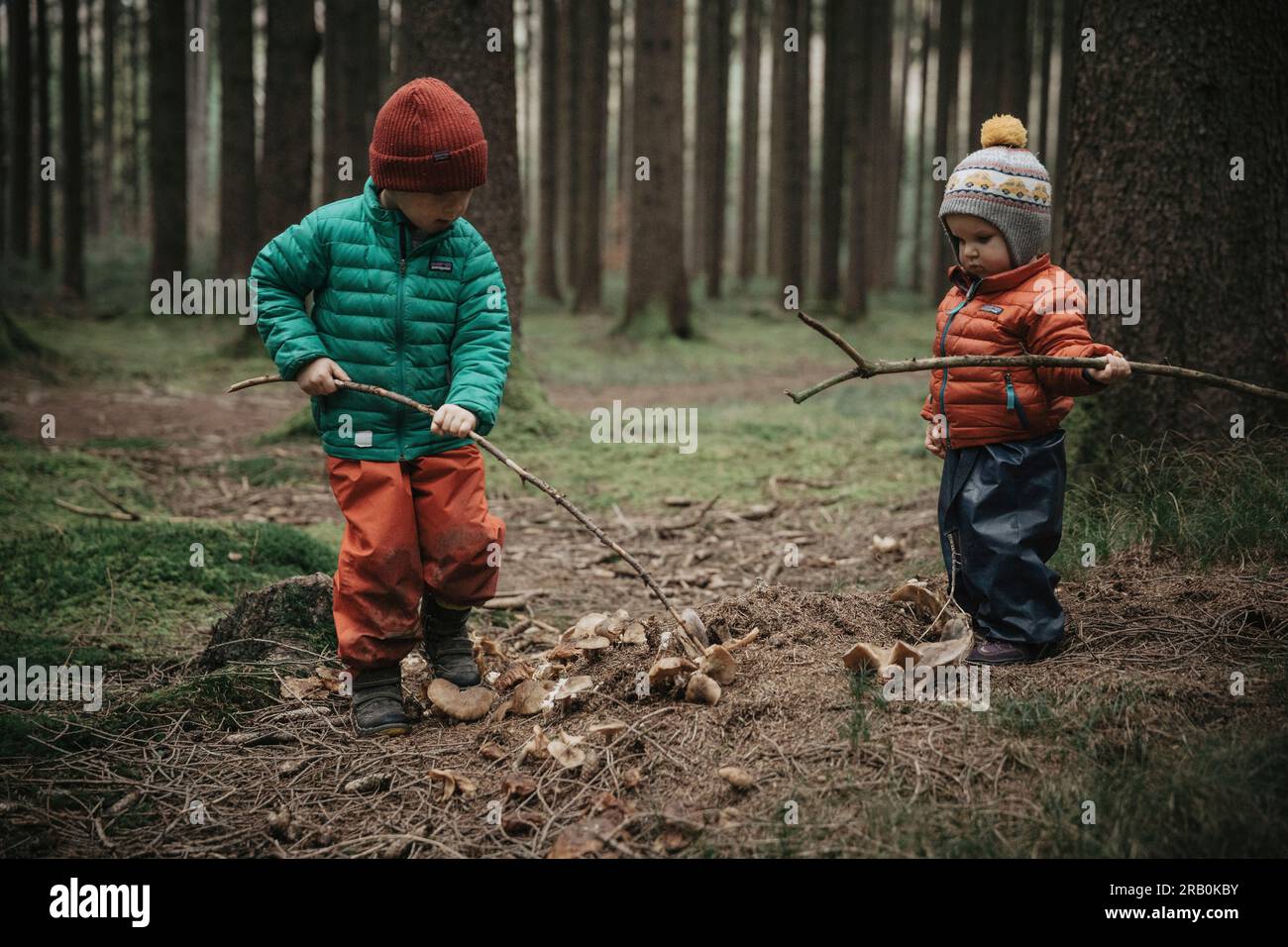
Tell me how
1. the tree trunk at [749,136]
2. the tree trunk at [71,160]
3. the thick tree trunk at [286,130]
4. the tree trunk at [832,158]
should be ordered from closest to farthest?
the thick tree trunk at [286,130] → the tree trunk at [832,158] → the tree trunk at [71,160] → the tree trunk at [749,136]

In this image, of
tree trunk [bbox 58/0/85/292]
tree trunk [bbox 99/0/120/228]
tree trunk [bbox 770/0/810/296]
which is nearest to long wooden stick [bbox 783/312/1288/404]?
tree trunk [bbox 770/0/810/296]

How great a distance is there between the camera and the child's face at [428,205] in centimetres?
337

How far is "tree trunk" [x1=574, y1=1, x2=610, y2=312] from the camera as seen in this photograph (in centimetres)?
2045

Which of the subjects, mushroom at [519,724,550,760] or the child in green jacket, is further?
the child in green jacket

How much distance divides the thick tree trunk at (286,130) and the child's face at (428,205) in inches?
417

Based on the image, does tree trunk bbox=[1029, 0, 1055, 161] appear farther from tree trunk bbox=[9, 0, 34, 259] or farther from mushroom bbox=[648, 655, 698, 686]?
mushroom bbox=[648, 655, 698, 686]

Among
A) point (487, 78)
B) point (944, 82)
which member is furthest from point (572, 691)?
point (944, 82)

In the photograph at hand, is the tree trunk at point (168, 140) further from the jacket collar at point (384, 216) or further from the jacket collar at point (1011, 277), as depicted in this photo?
the jacket collar at point (1011, 277)

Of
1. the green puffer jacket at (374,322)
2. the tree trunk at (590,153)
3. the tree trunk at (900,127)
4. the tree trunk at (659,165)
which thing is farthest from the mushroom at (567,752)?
the tree trunk at (900,127)

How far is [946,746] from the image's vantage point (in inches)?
108

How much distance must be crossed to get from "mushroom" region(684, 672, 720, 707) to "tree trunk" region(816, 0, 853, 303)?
651 inches

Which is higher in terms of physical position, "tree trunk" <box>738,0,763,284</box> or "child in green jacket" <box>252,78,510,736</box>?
"tree trunk" <box>738,0,763,284</box>

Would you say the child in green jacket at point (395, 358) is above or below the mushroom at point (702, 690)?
above
